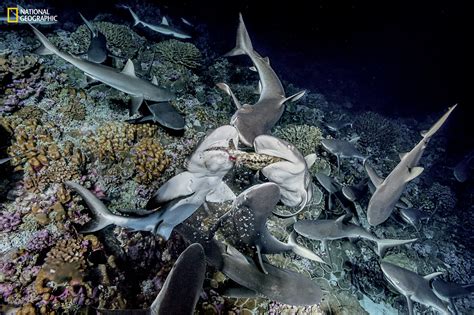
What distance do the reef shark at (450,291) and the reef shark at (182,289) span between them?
5.08 meters

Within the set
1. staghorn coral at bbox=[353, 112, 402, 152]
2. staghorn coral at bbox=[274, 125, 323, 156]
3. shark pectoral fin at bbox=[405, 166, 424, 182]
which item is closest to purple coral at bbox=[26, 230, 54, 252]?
staghorn coral at bbox=[274, 125, 323, 156]

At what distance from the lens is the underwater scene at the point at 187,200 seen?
8.64 ft

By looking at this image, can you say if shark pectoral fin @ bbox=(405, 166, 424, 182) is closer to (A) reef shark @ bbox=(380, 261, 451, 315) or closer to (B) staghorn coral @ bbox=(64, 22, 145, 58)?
(A) reef shark @ bbox=(380, 261, 451, 315)

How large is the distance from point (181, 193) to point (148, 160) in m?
1.69

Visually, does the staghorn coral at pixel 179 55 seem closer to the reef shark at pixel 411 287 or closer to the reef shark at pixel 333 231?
the reef shark at pixel 333 231

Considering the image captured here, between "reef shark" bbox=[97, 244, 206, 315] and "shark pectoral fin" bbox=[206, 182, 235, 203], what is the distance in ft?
2.86

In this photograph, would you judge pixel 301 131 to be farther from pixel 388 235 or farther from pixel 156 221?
pixel 156 221

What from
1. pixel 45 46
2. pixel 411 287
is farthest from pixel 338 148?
pixel 45 46

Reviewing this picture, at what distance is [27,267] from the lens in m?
2.70

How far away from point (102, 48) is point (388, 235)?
8.35m

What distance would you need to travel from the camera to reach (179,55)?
25.8 ft

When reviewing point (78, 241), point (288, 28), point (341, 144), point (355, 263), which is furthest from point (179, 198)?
point (288, 28)

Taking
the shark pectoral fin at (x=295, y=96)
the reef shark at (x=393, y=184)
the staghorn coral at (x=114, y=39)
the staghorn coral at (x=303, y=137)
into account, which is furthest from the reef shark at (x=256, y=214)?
the staghorn coral at (x=114, y=39)

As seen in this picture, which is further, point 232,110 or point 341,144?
point 232,110
